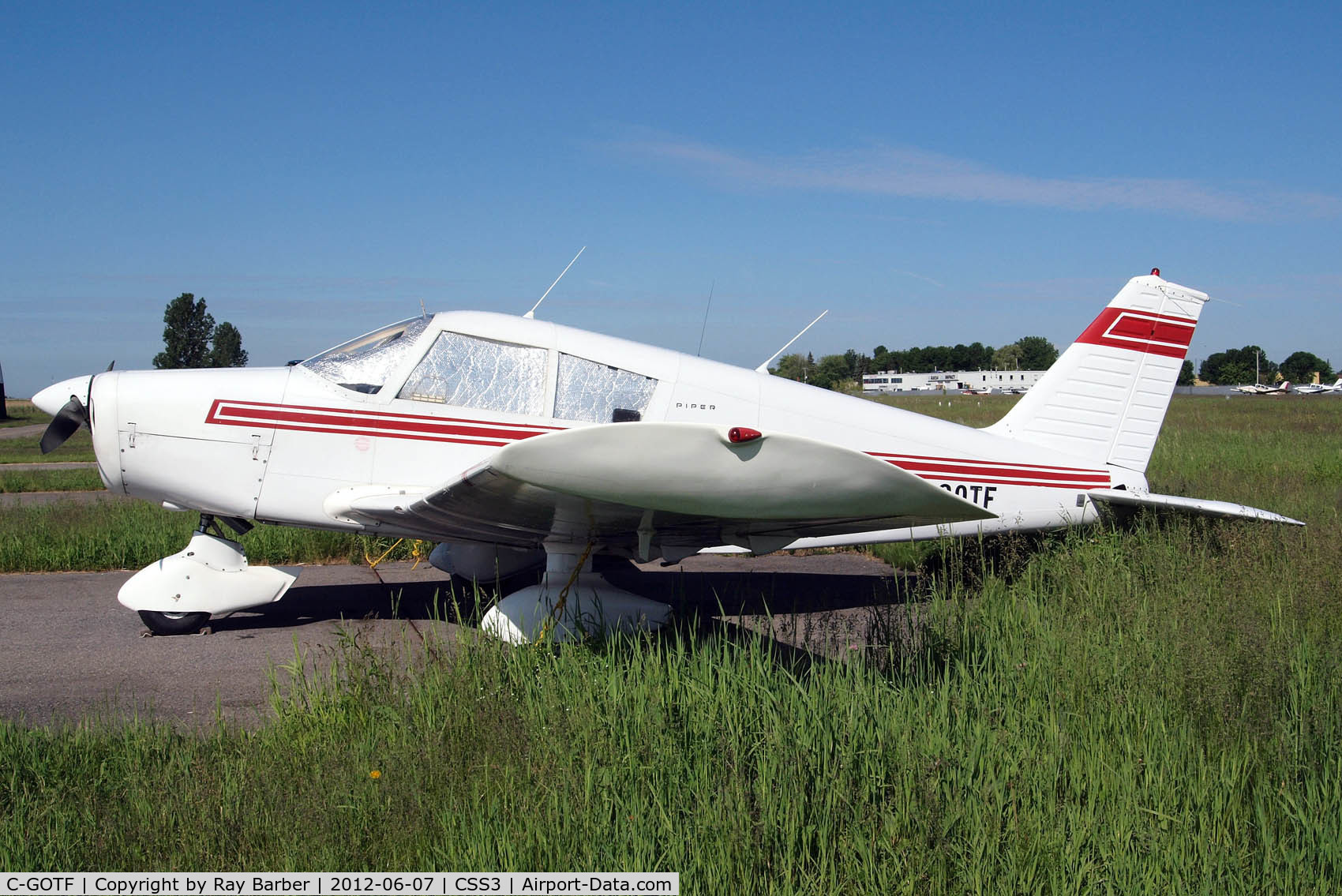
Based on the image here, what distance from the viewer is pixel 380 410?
5.49 meters

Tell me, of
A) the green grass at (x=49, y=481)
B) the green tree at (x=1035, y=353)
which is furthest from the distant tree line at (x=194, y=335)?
the green tree at (x=1035, y=353)

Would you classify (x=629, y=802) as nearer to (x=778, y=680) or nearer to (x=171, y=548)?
(x=778, y=680)

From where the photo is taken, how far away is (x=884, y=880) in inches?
93.4

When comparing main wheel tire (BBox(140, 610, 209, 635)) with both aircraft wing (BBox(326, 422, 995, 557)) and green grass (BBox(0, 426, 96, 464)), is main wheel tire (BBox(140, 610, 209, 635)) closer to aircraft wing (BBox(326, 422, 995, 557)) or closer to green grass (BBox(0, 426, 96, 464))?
aircraft wing (BBox(326, 422, 995, 557))

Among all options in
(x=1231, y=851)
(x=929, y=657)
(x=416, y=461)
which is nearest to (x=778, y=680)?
(x=929, y=657)

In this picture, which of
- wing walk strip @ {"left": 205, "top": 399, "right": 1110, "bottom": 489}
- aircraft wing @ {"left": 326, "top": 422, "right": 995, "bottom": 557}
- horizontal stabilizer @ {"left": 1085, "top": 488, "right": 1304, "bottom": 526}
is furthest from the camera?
horizontal stabilizer @ {"left": 1085, "top": 488, "right": 1304, "bottom": 526}

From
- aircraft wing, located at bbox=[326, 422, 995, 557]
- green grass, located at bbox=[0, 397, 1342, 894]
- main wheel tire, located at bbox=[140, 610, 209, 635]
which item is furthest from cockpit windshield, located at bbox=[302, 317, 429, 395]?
green grass, located at bbox=[0, 397, 1342, 894]

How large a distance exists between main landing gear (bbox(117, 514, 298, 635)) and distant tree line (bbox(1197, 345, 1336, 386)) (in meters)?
145

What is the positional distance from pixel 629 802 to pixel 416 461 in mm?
3280

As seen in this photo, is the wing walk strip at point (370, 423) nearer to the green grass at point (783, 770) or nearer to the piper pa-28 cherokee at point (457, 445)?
the piper pa-28 cherokee at point (457, 445)

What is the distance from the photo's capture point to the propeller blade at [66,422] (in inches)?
223

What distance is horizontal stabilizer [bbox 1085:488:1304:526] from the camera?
236 inches

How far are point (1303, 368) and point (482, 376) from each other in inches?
6375

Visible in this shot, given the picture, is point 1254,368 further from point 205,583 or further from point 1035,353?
point 205,583
